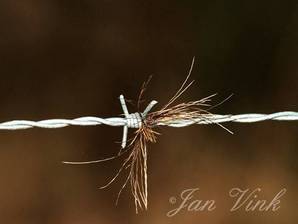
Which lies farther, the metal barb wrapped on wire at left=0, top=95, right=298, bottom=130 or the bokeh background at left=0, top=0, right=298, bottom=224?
the bokeh background at left=0, top=0, right=298, bottom=224

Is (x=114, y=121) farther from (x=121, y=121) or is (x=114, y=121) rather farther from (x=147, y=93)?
(x=147, y=93)

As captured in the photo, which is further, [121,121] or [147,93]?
[147,93]

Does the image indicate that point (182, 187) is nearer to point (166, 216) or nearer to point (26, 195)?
point (166, 216)

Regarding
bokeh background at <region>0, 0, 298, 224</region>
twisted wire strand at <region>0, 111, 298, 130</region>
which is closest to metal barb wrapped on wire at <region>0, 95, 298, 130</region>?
twisted wire strand at <region>0, 111, 298, 130</region>

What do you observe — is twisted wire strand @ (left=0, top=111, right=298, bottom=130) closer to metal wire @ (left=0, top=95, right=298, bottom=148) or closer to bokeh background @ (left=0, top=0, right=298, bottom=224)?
metal wire @ (left=0, top=95, right=298, bottom=148)

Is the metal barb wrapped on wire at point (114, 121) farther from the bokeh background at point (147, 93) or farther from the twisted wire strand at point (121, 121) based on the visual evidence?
the bokeh background at point (147, 93)

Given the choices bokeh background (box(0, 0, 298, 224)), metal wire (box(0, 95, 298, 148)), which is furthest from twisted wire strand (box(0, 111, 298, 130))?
bokeh background (box(0, 0, 298, 224))

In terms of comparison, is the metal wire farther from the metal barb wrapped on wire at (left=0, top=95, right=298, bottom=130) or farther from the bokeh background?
the bokeh background

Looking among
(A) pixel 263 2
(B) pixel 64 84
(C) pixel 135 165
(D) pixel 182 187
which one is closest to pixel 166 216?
(D) pixel 182 187

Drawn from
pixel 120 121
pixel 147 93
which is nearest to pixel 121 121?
pixel 120 121
